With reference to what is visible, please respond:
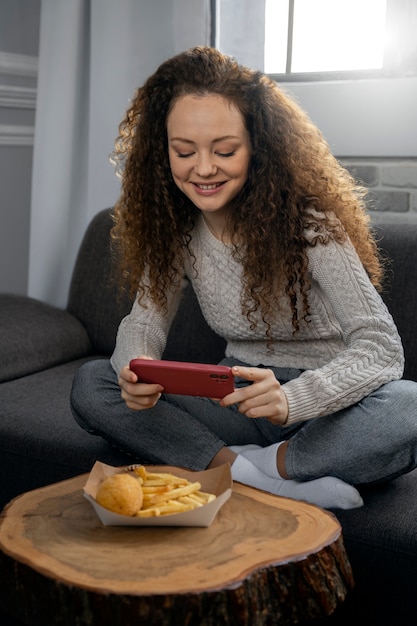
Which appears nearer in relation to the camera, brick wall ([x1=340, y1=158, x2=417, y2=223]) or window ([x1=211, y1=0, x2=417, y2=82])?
brick wall ([x1=340, y1=158, x2=417, y2=223])

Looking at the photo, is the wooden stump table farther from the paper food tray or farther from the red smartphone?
the red smartphone

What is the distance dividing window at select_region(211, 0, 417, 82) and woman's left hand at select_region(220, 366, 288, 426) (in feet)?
3.98

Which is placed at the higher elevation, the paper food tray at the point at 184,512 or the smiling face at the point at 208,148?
the smiling face at the point at 208,148

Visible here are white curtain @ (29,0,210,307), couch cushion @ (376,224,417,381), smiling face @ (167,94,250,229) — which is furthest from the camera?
white curtain @ (29,0,210,307)

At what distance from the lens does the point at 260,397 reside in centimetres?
152

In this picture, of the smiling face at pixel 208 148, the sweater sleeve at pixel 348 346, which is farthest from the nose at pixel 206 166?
the sweater sleeve at pixel 348 346

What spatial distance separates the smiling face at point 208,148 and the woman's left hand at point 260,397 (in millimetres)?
388

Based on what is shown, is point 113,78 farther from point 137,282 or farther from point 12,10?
point 137,282

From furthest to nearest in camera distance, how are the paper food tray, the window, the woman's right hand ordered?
the window
the woman's right hand
the paper food tray

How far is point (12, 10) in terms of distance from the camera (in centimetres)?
295

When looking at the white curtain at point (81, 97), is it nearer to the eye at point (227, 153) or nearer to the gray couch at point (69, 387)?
the gray couch at point (69, 387)

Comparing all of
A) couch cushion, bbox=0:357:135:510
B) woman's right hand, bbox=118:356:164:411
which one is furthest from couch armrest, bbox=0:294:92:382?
woman's right hand, bbox=118:356:164:411

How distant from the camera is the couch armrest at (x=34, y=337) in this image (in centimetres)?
226

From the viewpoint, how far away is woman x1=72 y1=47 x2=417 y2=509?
5.22ft
